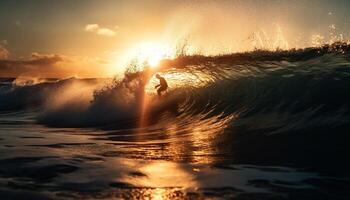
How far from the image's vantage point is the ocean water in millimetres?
4160

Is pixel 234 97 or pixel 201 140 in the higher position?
pixel 234 97

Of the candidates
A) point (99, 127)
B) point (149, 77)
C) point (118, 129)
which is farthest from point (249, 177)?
point (149, 77)

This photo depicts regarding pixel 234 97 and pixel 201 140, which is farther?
pixel 234 97

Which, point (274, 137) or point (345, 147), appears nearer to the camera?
→ point (345, 147)

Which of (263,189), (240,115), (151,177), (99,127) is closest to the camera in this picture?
(263,189)

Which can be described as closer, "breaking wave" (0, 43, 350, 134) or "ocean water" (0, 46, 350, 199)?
"ocean water" (0, 46, 350, 199)

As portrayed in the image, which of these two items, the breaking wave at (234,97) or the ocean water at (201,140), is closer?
the ocean water at (201,140)

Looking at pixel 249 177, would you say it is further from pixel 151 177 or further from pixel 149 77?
pixel 149 77

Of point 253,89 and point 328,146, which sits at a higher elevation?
point 253,89

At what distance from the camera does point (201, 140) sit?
729cm

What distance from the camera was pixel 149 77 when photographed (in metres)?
15.8

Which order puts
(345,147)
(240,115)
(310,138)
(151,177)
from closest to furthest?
1. (151,177)
2. (345,147)
3. (310,138)
4. (240,115)

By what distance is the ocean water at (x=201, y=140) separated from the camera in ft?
13.6

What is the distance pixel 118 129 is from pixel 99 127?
845mm
